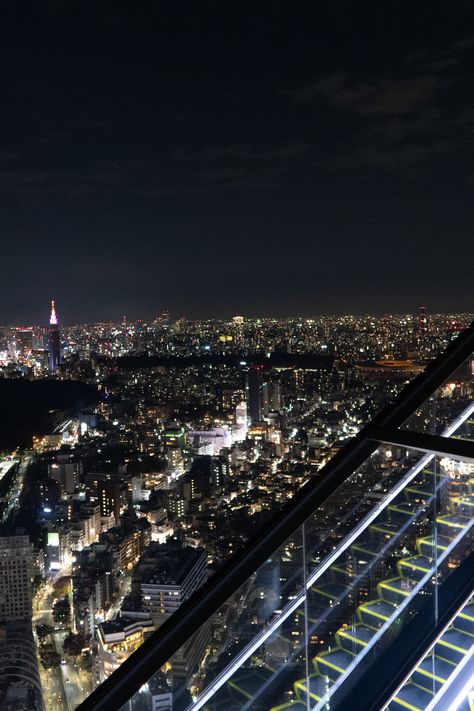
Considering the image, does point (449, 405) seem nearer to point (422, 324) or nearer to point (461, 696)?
point (461, 696)

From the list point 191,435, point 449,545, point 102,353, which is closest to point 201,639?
point 449,545

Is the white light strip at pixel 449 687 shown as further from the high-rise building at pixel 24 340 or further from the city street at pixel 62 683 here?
the high-rise building at pixel 24 340

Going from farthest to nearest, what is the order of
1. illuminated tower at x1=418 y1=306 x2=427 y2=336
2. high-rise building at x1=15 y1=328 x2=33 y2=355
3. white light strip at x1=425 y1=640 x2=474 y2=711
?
high-rise building at x1=15 y1=328 x2=33 y2=355
illuminated tower at x1=418 y1=306 x2=427 y2=336
white light strip at x1=425 y1=640 x2=474 y2=711

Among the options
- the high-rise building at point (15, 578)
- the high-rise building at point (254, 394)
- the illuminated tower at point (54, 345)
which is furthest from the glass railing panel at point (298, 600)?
the illuminated tower at point (54, 345)

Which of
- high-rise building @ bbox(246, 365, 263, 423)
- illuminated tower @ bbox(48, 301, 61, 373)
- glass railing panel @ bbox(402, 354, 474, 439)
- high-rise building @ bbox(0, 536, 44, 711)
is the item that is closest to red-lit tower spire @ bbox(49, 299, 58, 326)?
illuminated tower @ bbox(48, 301, 61, 373)

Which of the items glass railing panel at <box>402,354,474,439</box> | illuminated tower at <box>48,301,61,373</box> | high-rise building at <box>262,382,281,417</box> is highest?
illuminated tower at <box>48,301,61,373</box>

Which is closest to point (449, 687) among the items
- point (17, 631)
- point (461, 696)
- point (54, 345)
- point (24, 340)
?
point (461, 696)

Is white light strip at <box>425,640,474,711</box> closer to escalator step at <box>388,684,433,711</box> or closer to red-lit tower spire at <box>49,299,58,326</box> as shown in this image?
escalator step at <box>388,684,433,711</box>
